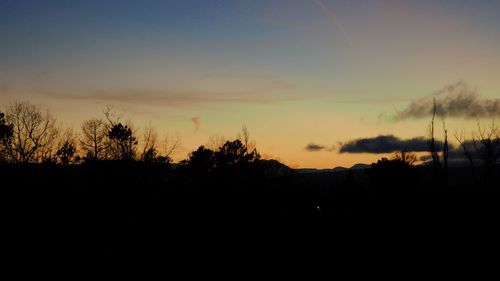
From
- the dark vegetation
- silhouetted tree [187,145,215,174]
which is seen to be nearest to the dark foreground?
the dark vegetation

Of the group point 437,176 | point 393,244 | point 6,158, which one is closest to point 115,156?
point 6,158

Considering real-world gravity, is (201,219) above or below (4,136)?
below

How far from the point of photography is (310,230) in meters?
23.7

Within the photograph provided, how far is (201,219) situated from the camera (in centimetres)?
2627

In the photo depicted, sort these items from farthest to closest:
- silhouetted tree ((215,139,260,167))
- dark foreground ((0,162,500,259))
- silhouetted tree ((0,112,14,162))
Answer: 1. silhouetted tree ((215,139,260,167))
2. silhouetted tree ((0,112,14,162))
3. dark foreground ((0,162,500,259))

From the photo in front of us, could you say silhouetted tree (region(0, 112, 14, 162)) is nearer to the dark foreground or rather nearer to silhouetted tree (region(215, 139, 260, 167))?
the dark foreground

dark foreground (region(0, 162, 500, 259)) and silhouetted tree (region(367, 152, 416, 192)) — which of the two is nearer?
dark foreground (region(0, 162, 500, 259))

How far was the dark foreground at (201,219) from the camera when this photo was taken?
1952 cm

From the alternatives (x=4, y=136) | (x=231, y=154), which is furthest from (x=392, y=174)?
(x=4, y=136)

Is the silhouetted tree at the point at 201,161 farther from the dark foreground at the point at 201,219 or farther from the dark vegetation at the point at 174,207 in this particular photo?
the dark foreground at the point at 201,219

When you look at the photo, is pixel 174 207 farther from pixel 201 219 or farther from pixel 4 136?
pixel 4 136

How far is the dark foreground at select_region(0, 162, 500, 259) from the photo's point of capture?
1952cm

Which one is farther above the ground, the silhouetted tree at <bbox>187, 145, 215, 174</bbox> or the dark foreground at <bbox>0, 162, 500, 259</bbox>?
the silhouetted tree at <bbox>187, 145, 215, 174</bbox>

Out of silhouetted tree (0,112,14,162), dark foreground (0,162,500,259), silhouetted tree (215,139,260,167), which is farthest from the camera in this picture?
silhouetted tree (215,139,260,167)
